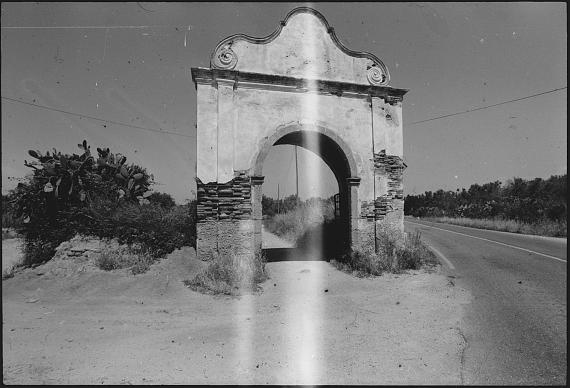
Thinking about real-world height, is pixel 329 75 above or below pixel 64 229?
above

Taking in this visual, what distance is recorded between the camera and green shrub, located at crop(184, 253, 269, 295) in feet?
20.3

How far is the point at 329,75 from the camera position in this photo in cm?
860

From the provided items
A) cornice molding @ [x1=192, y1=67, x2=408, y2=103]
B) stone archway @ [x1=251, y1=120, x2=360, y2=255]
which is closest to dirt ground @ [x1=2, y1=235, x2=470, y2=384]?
stone archway @ [x1=251, y1=120, x2=360, y2=255]

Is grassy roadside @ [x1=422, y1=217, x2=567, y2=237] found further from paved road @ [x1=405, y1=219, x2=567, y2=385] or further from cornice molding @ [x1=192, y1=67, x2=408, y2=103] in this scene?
cornice molding @ [x1=192, y1=67, x2=408, y2=103]

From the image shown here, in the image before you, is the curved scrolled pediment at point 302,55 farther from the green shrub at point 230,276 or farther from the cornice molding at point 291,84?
the green shrub at point 230,276

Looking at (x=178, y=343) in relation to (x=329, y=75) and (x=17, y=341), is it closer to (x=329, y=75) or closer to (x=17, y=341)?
(x=17, y=341)

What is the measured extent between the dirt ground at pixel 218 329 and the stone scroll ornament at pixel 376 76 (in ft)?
18.5

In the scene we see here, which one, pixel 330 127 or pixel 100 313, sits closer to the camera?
pixel 100 313

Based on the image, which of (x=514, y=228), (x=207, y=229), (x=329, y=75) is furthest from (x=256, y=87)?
(x=514, y=228)

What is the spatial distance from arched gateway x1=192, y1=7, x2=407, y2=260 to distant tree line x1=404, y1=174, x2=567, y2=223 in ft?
45.9

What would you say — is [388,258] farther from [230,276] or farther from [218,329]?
[218,329]

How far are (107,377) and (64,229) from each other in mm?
5617

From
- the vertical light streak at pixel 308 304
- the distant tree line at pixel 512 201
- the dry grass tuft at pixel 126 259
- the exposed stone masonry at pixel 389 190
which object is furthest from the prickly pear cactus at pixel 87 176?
the distant tree line at pixel 512 201

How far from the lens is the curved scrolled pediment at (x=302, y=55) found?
26.4 feet
